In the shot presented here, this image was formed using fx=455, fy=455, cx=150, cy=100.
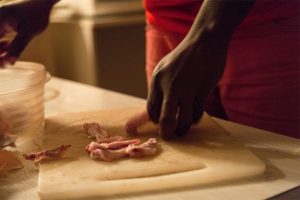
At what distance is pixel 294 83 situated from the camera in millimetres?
773

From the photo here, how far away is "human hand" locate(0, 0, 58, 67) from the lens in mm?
700

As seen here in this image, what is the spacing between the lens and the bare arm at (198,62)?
0.62 metres

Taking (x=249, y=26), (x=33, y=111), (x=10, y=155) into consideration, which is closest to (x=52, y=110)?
(x=33, y=111)

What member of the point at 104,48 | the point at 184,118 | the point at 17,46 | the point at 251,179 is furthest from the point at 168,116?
the point at 104,48

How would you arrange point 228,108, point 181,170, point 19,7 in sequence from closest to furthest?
1. point 181,170
2. point 19,7
3. point 228,108

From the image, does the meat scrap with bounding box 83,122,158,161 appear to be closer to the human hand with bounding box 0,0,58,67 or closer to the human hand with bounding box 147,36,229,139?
the human hand with bounding box 147,36,229,139

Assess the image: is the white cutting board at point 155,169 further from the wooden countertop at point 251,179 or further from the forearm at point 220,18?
the forearm at point 220,18

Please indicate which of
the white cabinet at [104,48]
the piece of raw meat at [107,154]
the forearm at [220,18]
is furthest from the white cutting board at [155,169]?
the white cabinet at [104,48]

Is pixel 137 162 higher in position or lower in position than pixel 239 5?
lower

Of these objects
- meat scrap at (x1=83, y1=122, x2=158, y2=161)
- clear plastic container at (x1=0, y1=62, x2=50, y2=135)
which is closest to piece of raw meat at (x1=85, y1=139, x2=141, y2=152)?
meat scrap at (x1=83, y1=122, x2=158, y2=161)

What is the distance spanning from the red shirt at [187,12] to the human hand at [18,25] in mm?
222

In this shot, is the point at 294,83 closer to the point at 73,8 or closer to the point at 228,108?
the point at 228,108

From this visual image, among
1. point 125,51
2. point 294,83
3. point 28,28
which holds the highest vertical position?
point 28,28

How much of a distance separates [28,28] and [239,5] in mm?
340
